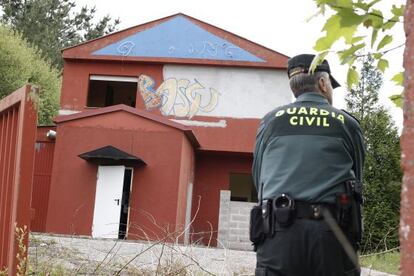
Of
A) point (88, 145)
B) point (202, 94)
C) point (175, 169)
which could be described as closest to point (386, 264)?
point (175, 169)

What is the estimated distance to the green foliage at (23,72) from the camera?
1208 inches

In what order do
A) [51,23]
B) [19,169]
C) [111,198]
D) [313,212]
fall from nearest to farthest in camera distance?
[313,212], [19,169], [111,198], [51,23]

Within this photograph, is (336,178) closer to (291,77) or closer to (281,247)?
(281,247)

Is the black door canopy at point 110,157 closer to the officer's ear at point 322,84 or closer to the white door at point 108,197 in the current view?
the white door at point 108,197

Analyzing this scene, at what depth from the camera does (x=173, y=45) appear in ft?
67.1

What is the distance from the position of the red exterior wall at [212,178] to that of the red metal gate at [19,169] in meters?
16.2

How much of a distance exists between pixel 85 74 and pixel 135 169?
16.7 feet

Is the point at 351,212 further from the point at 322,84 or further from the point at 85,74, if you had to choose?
the point at 85,74

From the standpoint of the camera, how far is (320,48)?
1.88 m

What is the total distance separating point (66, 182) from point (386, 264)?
11.1 meters

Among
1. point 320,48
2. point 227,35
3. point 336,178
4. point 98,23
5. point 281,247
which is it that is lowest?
point 281,247

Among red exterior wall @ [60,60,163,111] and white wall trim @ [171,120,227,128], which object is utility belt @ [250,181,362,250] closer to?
white wall trim @ [171,120,227,128]

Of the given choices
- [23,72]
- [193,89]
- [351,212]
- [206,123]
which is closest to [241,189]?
[206,123]

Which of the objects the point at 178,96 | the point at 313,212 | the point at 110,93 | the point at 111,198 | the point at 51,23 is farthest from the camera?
the point at 51,23
